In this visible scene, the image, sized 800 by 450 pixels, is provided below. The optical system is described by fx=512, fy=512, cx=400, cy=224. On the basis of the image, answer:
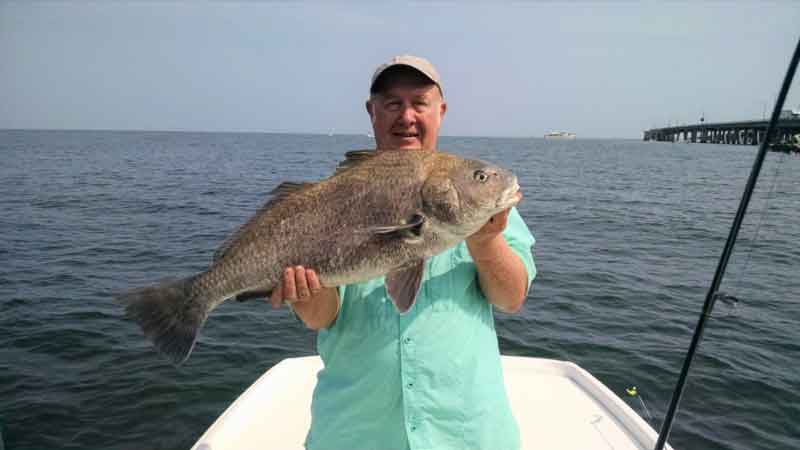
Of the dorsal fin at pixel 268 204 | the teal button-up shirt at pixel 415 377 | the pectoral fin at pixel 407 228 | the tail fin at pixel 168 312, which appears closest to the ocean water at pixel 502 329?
the tail fin at pixel 168 312

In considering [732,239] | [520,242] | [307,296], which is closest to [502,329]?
Answer: [732,239]

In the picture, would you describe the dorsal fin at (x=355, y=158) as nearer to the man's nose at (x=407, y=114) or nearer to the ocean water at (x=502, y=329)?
the man's nose at (x=407, y=114)

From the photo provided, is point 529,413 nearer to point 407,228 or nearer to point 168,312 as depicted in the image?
point 407,228

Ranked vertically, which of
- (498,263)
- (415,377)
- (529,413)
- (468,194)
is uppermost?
(468,194)

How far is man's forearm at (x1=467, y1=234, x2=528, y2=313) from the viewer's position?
2645 mm

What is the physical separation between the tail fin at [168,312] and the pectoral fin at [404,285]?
112cm

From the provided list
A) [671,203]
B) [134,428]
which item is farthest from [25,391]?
[671,203]

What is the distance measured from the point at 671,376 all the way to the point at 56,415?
30.5 feet

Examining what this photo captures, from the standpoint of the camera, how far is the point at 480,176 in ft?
8.96

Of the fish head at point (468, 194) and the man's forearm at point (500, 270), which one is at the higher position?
the fish head at point (468, 194)

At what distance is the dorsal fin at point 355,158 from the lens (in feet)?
9.45

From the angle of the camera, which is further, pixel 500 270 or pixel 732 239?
pixel 732 239

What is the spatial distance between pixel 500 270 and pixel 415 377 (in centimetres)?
70

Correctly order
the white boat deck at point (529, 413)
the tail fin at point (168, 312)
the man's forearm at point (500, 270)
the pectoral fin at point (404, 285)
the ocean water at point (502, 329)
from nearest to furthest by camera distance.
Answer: the pectoral fin at point (404, 285), the man's forearm at point (500, 270), the tail fin at point (168, 312), the white boat deck at point (529, 413), the ocean water at point (502, 329)
